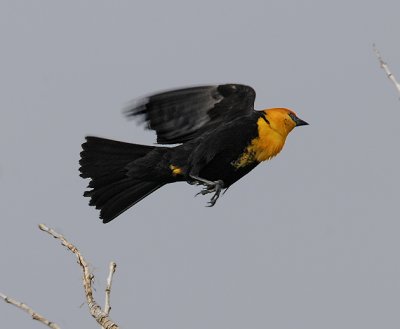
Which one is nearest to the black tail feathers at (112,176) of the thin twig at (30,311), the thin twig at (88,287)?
the thin twig at (88,287)

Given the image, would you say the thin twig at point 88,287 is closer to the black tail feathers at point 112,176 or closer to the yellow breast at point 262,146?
the yellow breast at point 262,146

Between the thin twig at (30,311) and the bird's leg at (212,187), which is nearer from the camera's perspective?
the thin twig at (30,311)

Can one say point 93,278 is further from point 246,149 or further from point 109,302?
point 246,149

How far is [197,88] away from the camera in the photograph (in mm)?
6680

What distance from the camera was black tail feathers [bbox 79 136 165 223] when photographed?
22.8 ft

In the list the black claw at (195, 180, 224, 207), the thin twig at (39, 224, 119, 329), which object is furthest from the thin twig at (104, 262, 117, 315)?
the black claw at (195, 180, 224, 207)

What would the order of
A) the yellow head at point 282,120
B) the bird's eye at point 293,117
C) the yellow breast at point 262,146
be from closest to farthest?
the yellow breast at point 262,146 → the yellow head at point 282,120 → the bird's eye at point 293,117

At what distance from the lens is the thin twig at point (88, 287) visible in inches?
141

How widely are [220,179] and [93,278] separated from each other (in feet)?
8.52

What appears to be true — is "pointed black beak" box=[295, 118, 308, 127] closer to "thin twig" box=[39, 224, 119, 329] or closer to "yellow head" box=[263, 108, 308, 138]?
"yellow head" box=[263, 108, 308, 138]

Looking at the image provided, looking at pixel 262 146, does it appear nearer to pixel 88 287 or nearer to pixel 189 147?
pixel 189 147

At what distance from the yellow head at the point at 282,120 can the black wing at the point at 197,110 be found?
0.18m

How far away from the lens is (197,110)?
265 inches

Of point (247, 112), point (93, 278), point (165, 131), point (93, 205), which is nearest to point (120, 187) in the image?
point (93, 205)
